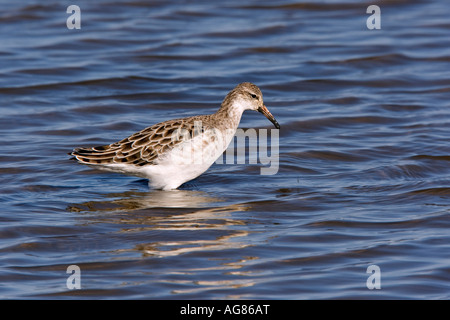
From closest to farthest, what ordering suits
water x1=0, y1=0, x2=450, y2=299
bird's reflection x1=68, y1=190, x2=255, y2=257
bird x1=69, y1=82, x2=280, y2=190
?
water x1=0, y1=0, x2=450, y2=299
bird's reflection x1=68, y1=190, x2=255, y2=257
bird x1=69, y1=82, x2=280, y2=190

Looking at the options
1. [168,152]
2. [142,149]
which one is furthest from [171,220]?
[142,149]

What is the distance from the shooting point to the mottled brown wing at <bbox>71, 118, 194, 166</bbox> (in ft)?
35.5

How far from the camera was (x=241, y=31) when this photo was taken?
2050 cm

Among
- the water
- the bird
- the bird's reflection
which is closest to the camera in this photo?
the water


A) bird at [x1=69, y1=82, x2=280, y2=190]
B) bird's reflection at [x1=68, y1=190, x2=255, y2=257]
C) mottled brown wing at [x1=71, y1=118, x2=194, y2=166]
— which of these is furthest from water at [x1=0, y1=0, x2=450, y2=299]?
mottled brown wing at [x1=71, y1=118, x2=194, y2=166]

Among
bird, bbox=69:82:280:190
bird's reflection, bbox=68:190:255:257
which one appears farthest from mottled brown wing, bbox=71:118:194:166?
bird's reflection, bbox=68:190:255:257

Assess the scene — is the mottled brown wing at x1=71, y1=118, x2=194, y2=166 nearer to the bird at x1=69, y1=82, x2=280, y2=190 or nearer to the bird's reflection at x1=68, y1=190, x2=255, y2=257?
the bird at x1=69, y1=82, x2=280, y2=190

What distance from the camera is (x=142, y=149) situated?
10898mm

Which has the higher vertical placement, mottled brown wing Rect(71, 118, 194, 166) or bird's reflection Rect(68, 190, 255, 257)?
mottled brown wing Rect(71, 118, 194, 166)

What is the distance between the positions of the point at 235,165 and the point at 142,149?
6.94 feet

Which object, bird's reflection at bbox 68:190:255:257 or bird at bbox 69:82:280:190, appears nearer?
bird's reflection at bbox 68:190:255:257

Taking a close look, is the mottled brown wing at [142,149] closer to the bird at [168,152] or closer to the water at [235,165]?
the bird at [168,152]

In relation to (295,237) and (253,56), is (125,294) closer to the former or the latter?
(295,237)

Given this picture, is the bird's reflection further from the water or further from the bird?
the bird
